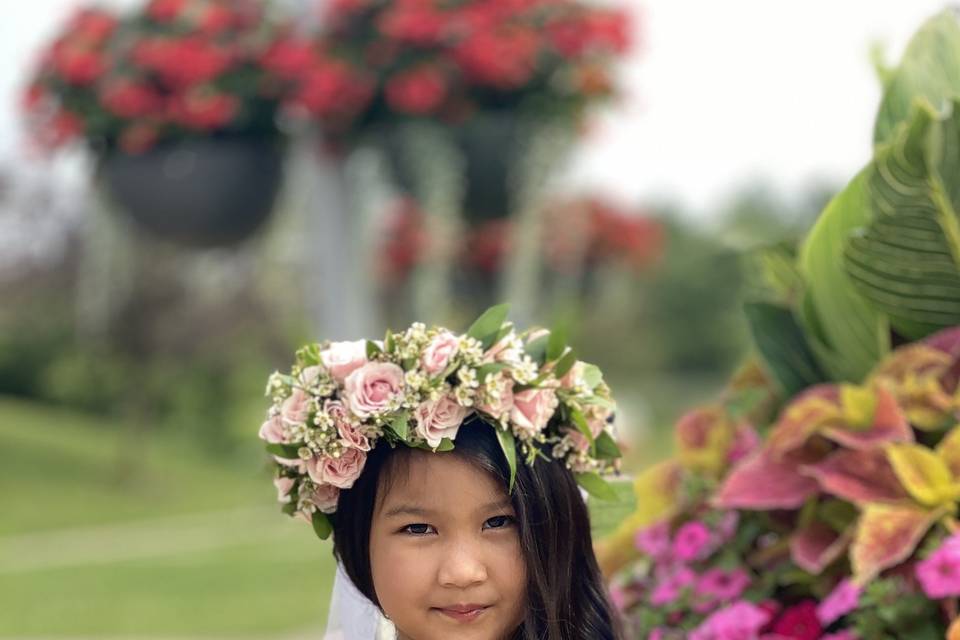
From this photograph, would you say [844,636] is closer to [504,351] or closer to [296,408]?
[504,351]

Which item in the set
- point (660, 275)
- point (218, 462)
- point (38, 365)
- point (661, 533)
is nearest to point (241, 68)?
point (661, 533)

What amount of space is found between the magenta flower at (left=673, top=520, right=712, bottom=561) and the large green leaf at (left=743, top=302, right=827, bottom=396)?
30 cm

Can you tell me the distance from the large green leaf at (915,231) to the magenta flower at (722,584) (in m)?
0.45

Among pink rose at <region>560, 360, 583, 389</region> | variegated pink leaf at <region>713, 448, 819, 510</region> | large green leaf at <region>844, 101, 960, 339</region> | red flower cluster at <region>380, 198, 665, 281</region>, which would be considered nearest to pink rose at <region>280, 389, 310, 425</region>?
pink rose at <region>560, 360, 583, 389</region>

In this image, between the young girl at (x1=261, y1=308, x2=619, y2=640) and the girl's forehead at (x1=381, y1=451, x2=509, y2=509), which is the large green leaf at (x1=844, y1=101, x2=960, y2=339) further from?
the girl's forehead at (x1=381, y1=451, x2=509, y2=509)

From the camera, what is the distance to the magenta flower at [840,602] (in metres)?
1.75

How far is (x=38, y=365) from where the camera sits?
56.1ft

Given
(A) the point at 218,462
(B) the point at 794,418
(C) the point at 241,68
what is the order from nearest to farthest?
(B) the point at 794,418
(C) the point at 241,68
(A) the point at 218,462

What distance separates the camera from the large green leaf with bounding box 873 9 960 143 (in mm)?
2082

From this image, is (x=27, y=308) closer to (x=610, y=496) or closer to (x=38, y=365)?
(x=38, y=365)

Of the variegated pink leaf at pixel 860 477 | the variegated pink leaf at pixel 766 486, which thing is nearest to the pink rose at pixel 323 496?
the variegated pink leaf at pixel 766 486

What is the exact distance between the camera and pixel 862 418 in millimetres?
1874

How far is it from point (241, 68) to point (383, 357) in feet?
12.0

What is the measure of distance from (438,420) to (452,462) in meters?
0.06
